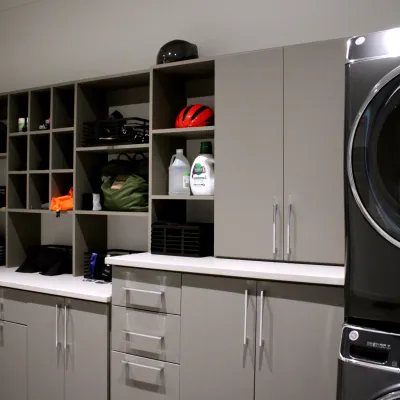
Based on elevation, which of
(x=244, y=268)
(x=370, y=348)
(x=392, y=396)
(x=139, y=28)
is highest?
(x=139, y=28)

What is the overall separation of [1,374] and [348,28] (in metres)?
2.72

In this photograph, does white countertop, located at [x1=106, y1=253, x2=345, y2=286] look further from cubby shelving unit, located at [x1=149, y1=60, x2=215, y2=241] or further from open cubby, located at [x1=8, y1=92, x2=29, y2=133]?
open cubby, located at [x1=8, y1=92, x2=29, y2=133]

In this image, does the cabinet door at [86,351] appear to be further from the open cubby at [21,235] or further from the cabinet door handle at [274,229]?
the open cubby at [21,235]

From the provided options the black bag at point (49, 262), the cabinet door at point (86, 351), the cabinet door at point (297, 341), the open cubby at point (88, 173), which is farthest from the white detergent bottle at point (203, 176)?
the black bag at point (49, 262)

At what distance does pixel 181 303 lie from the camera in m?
1.94

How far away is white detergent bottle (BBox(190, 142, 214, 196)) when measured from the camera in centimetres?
221

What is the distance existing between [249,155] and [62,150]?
1.47 m

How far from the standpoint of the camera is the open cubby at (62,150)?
2850 millimetres

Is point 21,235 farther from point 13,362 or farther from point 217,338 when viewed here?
point 217,338

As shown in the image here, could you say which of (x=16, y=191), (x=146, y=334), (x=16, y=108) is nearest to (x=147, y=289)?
(x=146, y=334)

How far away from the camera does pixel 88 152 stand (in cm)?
276

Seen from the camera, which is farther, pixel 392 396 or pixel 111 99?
pixel 111 99

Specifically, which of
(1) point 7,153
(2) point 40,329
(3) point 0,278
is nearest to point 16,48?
(1) point 7,153

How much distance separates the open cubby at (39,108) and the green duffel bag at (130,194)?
826 mm
